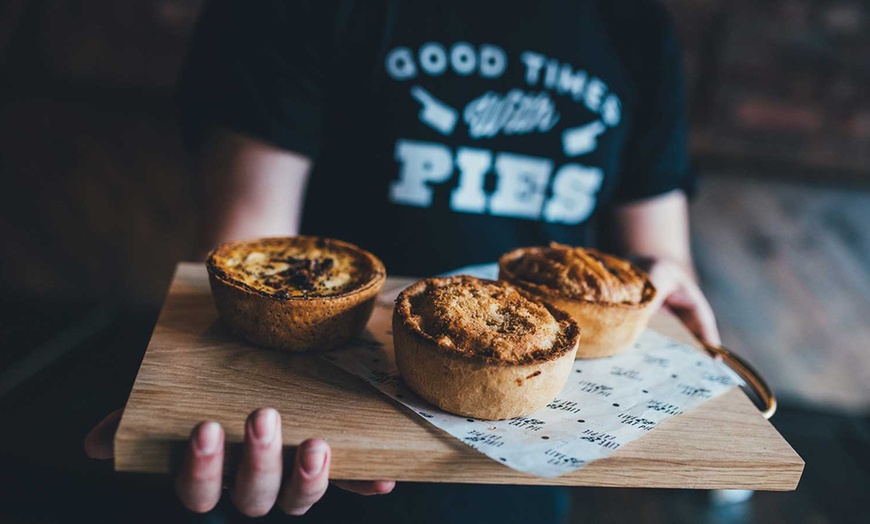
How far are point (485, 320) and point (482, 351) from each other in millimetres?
80

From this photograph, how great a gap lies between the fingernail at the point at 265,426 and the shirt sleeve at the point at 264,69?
682 mm

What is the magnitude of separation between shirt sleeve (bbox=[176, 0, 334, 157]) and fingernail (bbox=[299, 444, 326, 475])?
71cm

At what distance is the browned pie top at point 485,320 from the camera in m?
0.79

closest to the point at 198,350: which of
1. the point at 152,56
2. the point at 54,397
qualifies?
the point at 54,397

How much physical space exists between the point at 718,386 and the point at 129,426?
0.83 meters

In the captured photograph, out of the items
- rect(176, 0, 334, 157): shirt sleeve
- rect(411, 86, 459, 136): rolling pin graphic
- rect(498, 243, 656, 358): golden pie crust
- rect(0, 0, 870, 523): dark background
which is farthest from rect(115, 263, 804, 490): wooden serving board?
rect(0, 0, 870, 523): dark background

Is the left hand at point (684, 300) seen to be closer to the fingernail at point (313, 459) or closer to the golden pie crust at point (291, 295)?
the golden pie crust at point (291, 295)

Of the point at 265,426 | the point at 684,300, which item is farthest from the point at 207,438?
the point at 684,300

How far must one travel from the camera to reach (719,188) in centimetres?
246

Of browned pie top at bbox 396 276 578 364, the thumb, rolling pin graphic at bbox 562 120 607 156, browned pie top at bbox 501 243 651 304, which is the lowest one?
the thumb

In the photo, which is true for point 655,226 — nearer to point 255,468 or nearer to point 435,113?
point 435,113

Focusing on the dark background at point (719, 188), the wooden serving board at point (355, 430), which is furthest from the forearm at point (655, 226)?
the dark background at point (719, 188)

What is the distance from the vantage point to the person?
1.25 m

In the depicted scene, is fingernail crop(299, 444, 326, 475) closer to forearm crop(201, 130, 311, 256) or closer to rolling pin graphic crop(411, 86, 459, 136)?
forearm crop(201, 130, 311, 256)
